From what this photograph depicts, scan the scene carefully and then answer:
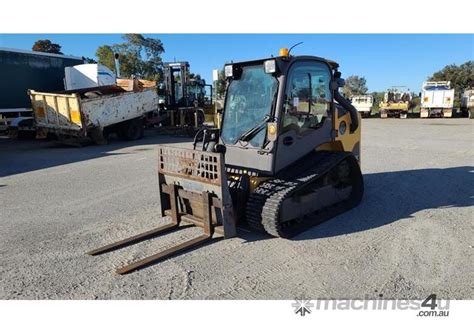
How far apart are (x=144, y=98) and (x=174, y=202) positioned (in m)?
12.3

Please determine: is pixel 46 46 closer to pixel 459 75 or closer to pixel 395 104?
pixel 395 104

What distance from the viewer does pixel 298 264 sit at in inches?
151

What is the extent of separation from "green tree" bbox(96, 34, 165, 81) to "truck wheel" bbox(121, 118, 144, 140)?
84.9 ft

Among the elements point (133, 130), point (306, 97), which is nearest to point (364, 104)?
point (133, 130)

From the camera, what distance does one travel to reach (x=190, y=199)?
4.66 m

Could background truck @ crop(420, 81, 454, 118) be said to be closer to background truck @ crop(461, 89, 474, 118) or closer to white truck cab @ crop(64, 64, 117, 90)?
background truck @ crop(461, 89, 474, 118)

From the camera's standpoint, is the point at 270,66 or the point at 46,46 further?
the point at 46,46

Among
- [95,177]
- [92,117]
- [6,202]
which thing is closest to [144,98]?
[92,117]

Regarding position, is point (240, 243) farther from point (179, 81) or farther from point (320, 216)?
point (179, 81)

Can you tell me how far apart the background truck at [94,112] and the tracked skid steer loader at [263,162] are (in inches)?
Answer: 367

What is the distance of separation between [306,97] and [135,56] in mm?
41654

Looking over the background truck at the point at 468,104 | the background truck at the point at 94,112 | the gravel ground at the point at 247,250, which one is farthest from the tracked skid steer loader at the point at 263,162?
the background truck at the point at 468,104

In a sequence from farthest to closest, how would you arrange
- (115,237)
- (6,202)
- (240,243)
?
(6,202), (115,237), (240,243)

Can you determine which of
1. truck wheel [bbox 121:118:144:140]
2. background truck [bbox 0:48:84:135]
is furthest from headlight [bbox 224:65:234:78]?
background truck [bbox 0:48:84:135]
